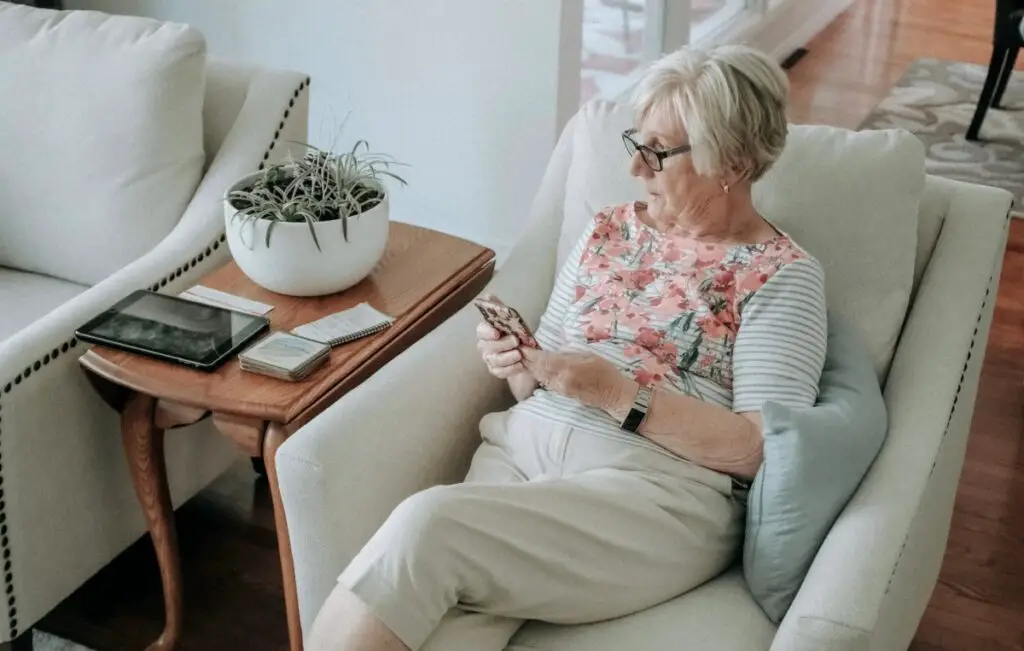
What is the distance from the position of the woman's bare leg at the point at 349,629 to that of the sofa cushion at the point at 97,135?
101 centimetres

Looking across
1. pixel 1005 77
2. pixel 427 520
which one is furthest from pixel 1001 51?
pixel 427 520

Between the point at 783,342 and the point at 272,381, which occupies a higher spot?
the point at 783,342

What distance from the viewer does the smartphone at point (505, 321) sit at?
1609 mm

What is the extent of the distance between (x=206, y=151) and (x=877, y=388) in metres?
1.36

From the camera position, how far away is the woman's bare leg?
1346 mm

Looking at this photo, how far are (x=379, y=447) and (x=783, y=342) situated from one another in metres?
0.56

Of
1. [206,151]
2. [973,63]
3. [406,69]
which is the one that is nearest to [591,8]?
[406,69]

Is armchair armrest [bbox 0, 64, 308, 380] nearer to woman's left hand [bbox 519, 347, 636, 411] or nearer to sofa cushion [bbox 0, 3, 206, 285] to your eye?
sofa cushion [bbox 0, 3, 206, 285]

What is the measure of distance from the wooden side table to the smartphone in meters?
0.23

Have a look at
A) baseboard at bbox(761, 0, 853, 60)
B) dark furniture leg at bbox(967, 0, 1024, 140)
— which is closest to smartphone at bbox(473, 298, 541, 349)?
dark furniture leg at bbox(967, 0, 1024, 140)

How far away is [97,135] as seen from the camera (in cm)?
212

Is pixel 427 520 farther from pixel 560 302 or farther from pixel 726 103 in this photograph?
pixel 726 103

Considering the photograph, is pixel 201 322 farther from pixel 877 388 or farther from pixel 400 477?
pixel 877 388

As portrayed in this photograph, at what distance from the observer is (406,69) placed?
287 centimetres
